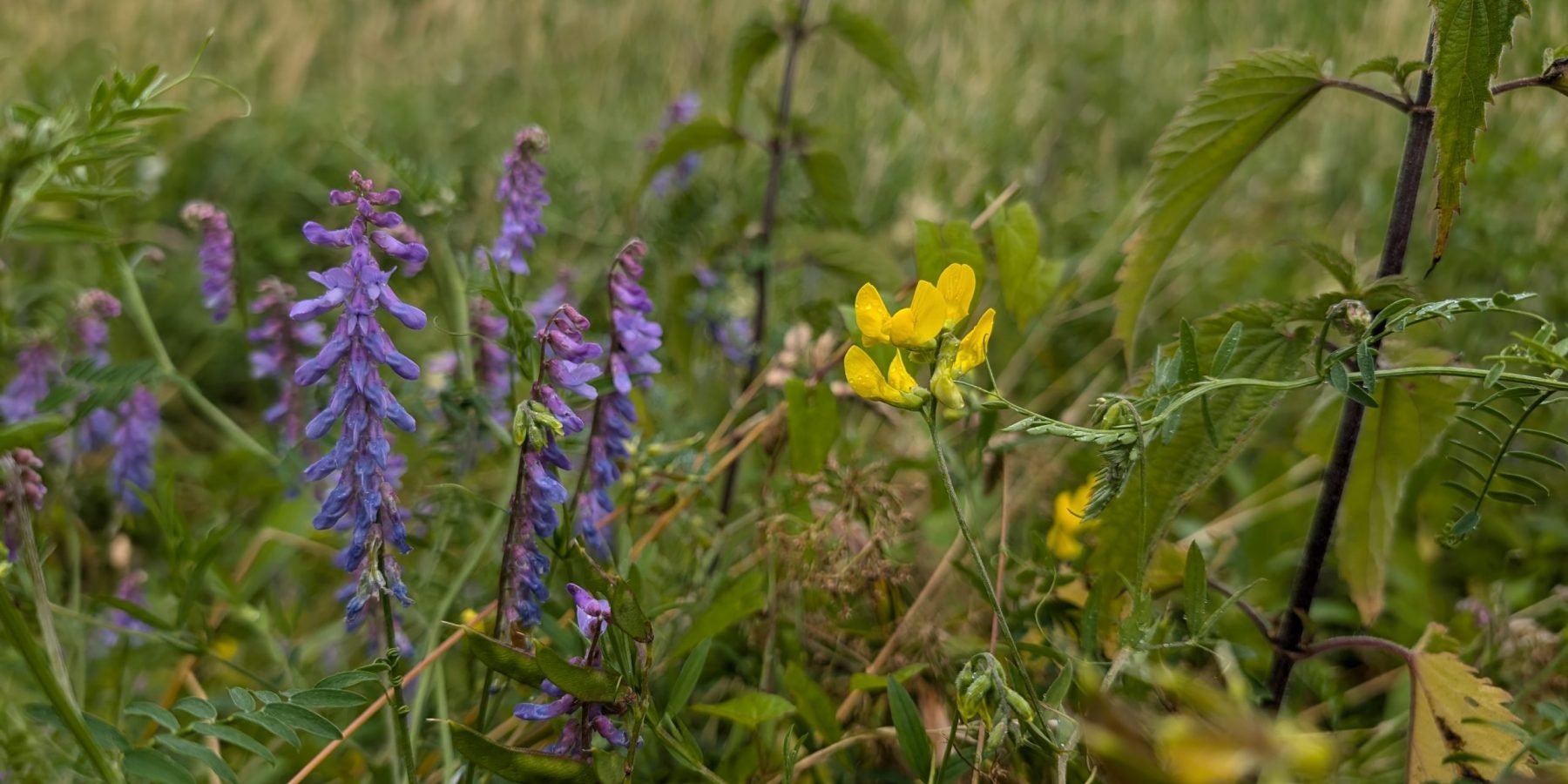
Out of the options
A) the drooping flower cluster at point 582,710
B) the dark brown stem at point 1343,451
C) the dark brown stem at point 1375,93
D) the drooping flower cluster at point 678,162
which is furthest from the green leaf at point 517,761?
the drooping flower cluster at point 678,162

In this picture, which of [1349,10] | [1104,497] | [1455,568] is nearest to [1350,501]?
[1104,497]

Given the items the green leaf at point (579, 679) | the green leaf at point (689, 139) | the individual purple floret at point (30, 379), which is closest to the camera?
the green leaf at point (579, 679)

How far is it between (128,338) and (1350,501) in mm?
2534

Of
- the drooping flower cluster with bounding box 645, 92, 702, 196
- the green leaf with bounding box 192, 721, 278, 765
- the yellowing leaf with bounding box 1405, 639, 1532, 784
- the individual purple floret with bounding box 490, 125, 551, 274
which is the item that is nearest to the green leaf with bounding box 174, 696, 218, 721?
the green leaf with bounding box 192, 721, 278, 765

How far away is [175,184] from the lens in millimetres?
3146

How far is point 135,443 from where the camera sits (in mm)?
1507

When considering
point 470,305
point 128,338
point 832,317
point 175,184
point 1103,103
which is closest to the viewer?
point 470,305

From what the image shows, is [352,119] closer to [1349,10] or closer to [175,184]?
[175,184]

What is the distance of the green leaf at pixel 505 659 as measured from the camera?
31.5 inches

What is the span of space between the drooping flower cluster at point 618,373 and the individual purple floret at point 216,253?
0.57 metres

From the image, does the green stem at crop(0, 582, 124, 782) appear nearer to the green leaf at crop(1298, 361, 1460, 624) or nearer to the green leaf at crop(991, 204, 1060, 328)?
the green leaf at crop(991, 204, 1060, 328)

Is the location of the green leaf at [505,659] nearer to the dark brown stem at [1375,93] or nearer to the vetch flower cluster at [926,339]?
the vetch flower cluster at [926,339]

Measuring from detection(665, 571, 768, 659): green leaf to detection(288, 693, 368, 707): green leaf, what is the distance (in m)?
0.31

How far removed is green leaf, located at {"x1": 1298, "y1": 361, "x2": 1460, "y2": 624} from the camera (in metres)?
1.04
